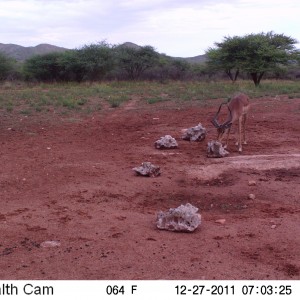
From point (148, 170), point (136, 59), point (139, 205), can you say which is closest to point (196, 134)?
point (148, 170)

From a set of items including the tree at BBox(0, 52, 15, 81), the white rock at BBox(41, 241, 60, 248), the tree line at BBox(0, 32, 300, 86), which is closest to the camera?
the white rock at BBox(41, 241, 60, 248)

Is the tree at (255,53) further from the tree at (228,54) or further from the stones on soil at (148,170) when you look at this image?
the stones on soil at (148,170)

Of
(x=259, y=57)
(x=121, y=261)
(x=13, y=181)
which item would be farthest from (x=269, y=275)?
(x=259, y=57)

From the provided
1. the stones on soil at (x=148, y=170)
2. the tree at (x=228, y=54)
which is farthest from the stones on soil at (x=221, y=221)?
the tree at (x=228, y=54)

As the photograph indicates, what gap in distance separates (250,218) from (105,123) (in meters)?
8.58

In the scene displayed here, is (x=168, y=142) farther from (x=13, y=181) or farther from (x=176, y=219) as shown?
(x=176, y=219)

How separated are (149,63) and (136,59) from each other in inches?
49.2

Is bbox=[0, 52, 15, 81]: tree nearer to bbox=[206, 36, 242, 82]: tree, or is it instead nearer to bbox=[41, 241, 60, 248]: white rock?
bbox=[206, 36, 242, 82]: tree

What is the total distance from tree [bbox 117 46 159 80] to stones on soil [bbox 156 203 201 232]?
1457 inches

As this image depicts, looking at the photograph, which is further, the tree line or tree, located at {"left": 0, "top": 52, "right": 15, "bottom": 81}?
tree, located at {"left": 0, "top": 52, "right": 15, "bottom": 81}

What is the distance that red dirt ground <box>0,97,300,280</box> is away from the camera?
4793 mm

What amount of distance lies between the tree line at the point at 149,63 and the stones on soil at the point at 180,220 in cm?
2365

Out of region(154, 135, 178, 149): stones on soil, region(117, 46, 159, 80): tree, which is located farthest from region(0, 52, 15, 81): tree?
region(154, 135, 178, 149): stones on soil

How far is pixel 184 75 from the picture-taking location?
4638cm
